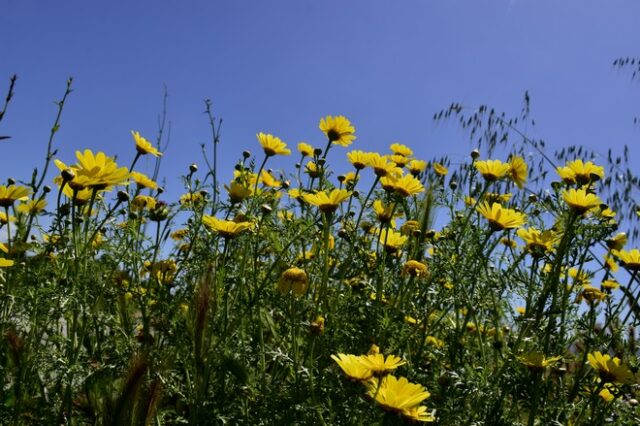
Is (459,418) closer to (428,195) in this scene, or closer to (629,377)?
(629,377)

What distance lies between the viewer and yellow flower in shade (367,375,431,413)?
1.34m

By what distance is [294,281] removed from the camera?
200cm

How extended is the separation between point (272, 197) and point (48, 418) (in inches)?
48.7

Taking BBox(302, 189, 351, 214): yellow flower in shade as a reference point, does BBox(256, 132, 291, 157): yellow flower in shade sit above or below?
above

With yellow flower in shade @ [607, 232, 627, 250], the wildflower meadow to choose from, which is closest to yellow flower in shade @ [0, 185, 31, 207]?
the wildflower meadow

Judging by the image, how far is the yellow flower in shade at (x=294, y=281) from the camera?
6.54ft

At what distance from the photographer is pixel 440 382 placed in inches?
77.8

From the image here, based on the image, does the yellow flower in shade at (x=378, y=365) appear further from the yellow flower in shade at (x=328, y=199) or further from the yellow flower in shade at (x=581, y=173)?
the yellow flower in shade at (x=581, y=173)

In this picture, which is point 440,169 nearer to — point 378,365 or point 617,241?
point 617,241

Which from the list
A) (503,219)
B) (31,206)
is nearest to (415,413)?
(503,219)

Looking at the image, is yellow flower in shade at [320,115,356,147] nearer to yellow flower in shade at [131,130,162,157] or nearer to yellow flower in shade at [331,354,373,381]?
yellow flower in shade at [131,130,162,157]

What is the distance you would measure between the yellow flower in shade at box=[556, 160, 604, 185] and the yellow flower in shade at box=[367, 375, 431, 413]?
4.66 ft

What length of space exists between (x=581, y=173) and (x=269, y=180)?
4.54 ft

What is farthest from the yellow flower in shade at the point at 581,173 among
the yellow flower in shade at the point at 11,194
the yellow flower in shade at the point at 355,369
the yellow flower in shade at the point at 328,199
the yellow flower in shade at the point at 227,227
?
the yellow flower in shade at the point at 11,194
